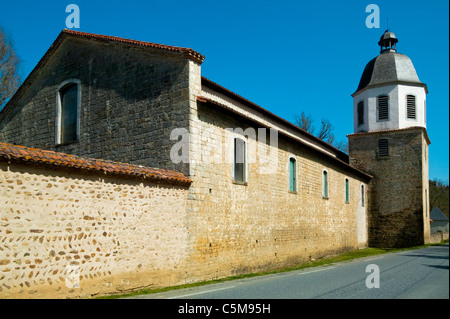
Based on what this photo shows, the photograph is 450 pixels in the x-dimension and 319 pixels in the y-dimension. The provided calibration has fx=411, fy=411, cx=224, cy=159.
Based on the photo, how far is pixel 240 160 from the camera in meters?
14.1

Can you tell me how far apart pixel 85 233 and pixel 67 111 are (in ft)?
26.4

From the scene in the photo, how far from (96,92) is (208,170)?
5.25m

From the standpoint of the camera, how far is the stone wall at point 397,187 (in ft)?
88.7

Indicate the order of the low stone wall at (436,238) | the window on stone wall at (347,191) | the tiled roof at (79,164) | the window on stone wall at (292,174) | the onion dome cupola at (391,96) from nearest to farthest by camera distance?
the tiled roof at (79,164), the window on stone wall at (292,174), the window on stone wall at (347,191), the onion dome cupola at (391,96), the low stone wall at (436,238)

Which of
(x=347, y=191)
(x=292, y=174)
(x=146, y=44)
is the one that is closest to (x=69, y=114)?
(x=146, y=44)

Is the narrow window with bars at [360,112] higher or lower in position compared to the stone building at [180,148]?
higher

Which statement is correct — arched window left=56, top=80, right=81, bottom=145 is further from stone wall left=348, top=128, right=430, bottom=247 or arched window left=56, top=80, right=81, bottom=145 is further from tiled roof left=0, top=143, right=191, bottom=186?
stone wall left=348, top=128, right=430, bottom=247

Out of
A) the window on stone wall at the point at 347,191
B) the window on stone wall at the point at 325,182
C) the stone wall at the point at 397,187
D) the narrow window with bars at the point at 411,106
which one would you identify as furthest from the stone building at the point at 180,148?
the narrow window with bars at the point at 411,106

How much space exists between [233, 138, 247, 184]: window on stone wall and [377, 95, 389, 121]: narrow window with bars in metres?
18.0

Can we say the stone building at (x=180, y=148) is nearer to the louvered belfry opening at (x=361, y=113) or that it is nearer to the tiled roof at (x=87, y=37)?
the tiled roof at (x=87, y=37)

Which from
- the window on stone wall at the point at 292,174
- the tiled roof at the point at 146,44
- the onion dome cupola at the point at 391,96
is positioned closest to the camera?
the tiled roof at the point at 146,44

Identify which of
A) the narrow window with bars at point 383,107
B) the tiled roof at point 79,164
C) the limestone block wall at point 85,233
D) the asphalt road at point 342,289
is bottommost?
the asphalt road at point 342,289

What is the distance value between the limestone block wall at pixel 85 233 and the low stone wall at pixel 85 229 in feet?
0.06
